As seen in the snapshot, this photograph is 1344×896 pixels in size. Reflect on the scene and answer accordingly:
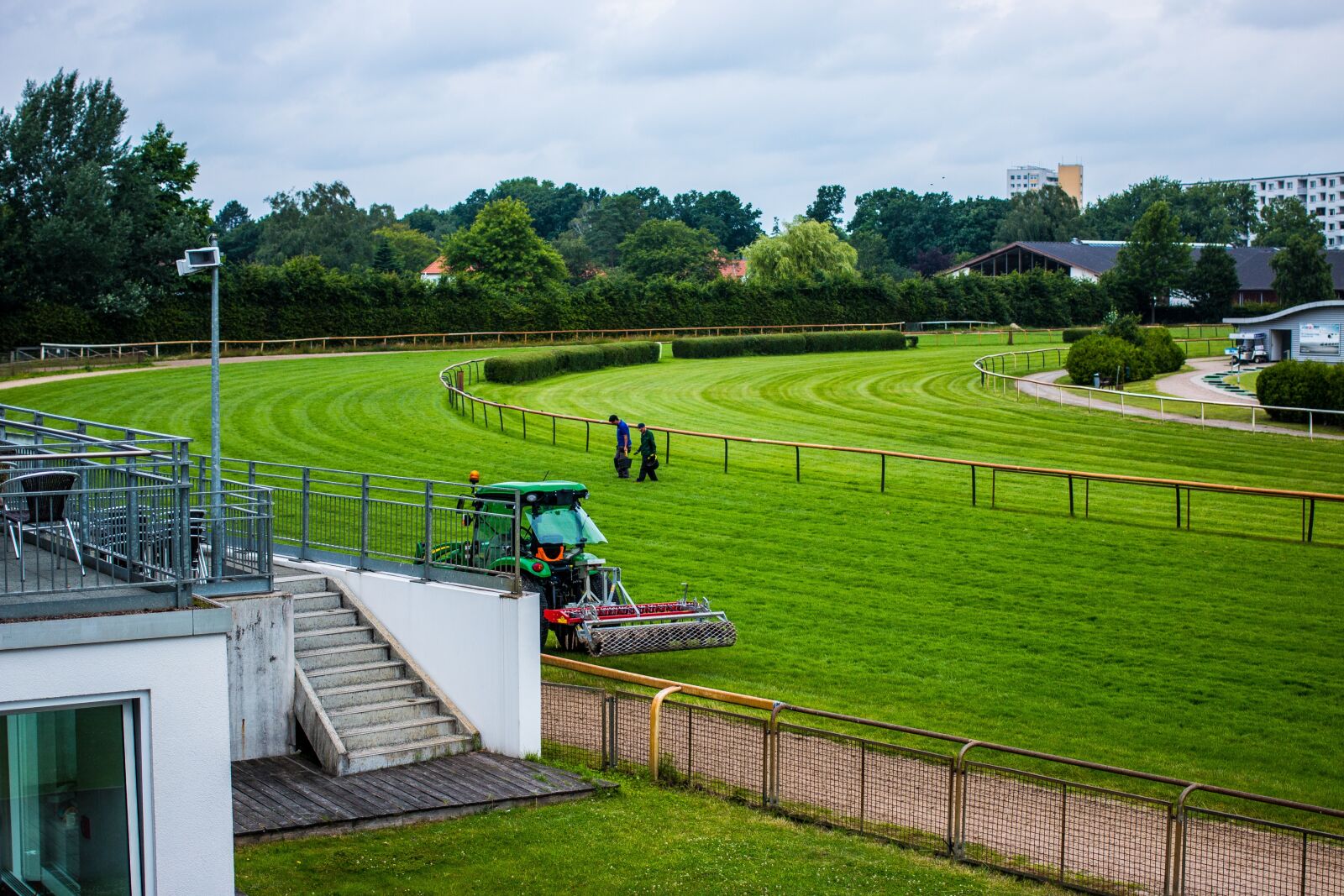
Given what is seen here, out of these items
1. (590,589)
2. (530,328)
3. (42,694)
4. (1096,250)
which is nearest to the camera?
(42,694)

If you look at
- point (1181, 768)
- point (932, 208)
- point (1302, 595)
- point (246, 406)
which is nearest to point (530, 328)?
point (246, 406)

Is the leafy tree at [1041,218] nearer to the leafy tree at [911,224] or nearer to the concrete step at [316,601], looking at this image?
the leafy tree at [911,224]

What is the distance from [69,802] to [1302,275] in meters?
92.5

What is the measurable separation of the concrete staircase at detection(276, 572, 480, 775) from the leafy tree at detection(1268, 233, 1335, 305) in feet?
279

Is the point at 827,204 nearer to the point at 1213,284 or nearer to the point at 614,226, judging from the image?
the point at 614,226

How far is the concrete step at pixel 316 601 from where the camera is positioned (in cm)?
1516

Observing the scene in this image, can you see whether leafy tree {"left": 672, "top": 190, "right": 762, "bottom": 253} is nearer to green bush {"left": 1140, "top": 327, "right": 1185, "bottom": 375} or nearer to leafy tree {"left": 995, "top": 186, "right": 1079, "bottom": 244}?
leafy tree {"left": 995, "top": 186, "right": 1079, "bottom": 244}

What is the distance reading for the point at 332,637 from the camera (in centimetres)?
1484

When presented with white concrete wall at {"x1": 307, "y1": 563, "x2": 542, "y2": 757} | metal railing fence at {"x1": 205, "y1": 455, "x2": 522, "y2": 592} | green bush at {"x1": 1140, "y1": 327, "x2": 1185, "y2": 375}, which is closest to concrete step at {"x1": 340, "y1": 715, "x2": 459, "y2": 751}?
white concrete wall at {"x1": 307, "y1": 563, "x2": 542, "y2": 757}

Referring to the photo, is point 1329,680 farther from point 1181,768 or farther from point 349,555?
point 349,555

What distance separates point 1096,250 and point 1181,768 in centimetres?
10380

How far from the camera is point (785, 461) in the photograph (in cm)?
3288

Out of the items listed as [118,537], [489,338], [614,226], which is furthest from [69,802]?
[614,226]

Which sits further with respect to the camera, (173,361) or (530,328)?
(530,328)
